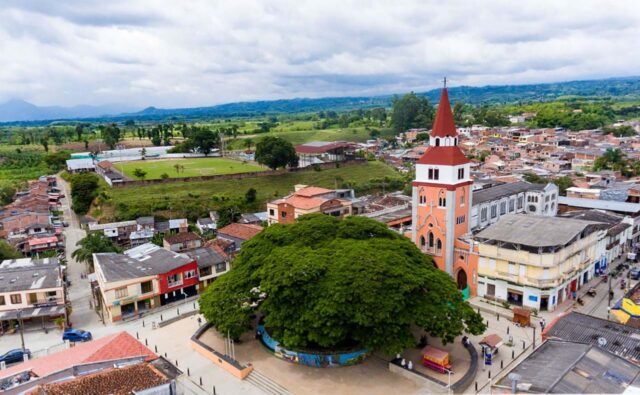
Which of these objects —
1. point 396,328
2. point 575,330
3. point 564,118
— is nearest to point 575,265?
point 575,330

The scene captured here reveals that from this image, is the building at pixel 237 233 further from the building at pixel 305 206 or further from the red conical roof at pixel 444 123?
the red conical roof at pixel 444 123

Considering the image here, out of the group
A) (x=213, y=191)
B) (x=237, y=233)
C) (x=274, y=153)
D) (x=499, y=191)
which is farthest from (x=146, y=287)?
(x=274, y=153)

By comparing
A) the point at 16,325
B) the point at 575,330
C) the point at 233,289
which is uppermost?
the point at 233,289

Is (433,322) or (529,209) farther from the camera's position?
(529,209)

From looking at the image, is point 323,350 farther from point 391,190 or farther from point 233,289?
point 391,190

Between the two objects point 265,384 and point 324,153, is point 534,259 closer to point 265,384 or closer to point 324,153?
point 265,384

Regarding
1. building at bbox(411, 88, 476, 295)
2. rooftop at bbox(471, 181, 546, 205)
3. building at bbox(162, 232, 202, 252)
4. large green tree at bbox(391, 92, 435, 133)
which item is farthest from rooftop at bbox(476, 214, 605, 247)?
large green tree at bbox(391, 92, 435, 133)

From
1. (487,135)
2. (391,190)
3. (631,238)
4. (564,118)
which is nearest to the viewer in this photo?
(631,238)

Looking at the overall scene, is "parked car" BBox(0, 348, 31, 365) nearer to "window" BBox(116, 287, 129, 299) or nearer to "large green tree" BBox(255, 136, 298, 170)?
"window" BBox(116, 287, 129, 299)
